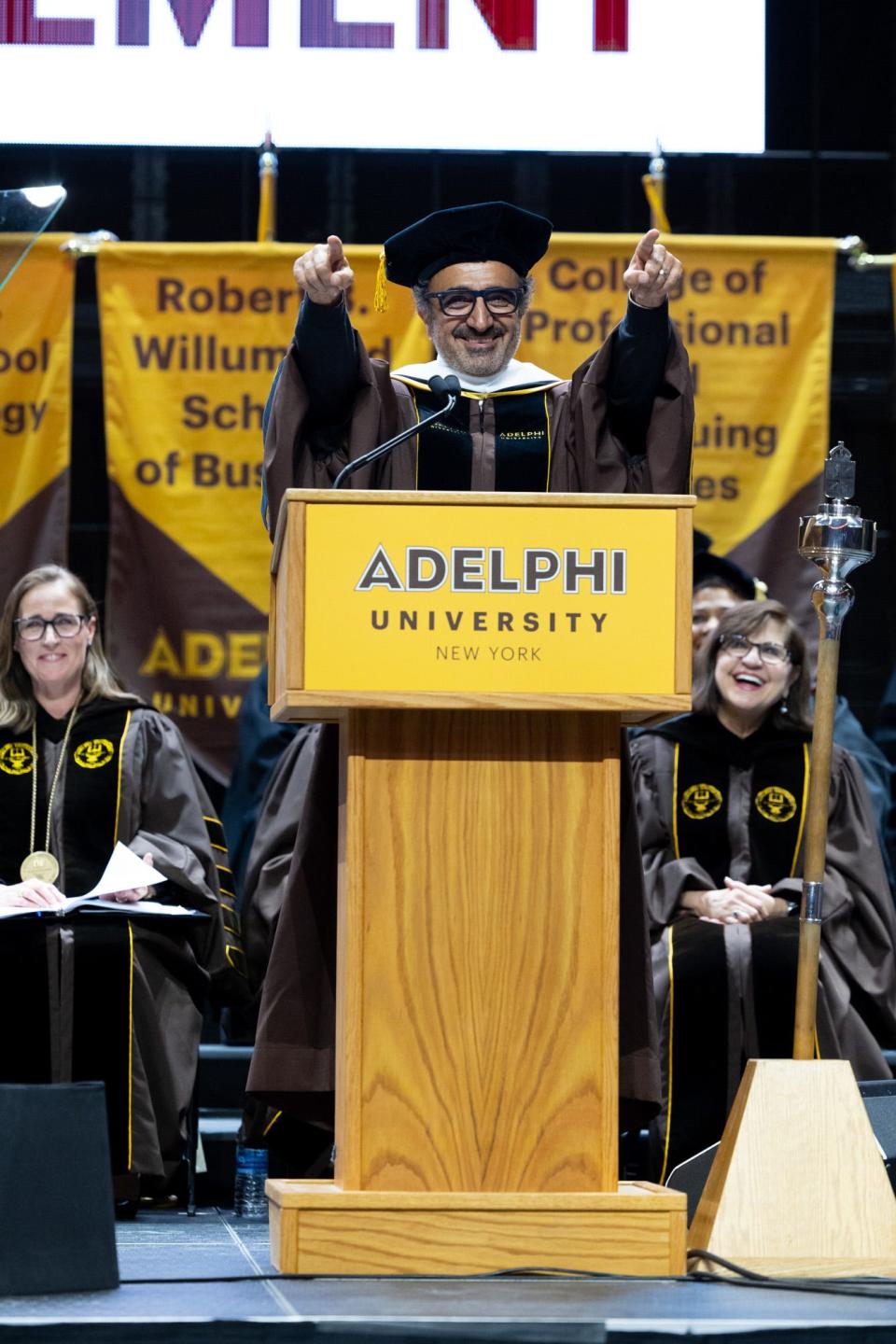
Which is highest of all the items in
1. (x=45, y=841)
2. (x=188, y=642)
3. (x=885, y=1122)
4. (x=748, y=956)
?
(x=188, y=642)

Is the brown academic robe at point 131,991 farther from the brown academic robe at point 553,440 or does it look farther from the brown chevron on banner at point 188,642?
the brown academic robe at point 553,440

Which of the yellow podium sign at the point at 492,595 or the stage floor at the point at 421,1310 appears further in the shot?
the yellow podium sign at the point at 492,595

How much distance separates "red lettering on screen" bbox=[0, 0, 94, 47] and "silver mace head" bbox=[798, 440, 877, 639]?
3938 millimetres

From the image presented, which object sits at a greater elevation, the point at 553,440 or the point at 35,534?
the point at 35,534

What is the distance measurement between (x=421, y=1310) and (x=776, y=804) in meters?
3.09

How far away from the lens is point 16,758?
18.2ft

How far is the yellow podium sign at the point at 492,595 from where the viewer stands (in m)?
2.98

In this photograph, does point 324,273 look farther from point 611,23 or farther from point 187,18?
point 611,23

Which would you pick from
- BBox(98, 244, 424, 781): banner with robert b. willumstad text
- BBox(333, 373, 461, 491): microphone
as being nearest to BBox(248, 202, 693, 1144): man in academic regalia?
BBox(333, 373, 461, 491): microphone

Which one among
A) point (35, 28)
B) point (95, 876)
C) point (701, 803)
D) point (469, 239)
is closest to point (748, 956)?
point (701, 803)

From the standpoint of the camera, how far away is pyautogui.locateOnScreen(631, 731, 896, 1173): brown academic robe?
16.7ft

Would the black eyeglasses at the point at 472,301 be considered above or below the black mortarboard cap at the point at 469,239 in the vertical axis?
below

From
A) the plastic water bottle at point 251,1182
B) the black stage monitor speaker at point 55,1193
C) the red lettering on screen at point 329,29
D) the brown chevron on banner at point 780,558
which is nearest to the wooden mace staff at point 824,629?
the black stage monitor speaker at point 55,1193

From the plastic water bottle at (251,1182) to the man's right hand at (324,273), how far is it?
99.3 inches
